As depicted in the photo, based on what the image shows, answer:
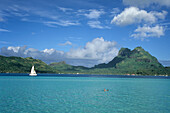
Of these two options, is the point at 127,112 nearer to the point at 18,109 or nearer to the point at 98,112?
the point at 98,112

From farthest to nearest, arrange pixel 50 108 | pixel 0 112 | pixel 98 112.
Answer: pixel 50 108
pixel 98 112
pixel 0 112

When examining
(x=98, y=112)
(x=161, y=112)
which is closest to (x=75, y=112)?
(x=98, y=112)

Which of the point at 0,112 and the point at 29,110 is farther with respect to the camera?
the point at 29,110

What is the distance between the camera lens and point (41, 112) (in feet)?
141

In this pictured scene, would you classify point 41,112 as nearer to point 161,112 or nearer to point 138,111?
point 138,111

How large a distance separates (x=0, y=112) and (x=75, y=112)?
16905 mm

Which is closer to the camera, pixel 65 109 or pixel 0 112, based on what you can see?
pixel 0 112

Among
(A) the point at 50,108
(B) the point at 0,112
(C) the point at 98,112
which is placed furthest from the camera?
(A) the point at 50,108

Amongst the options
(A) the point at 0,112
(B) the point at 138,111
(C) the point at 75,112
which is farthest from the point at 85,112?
(A) the point at 0,112

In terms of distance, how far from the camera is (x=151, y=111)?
45906 millimetres

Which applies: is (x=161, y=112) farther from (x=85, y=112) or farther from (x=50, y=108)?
(x=50, y=108)

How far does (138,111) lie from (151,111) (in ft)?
10.9

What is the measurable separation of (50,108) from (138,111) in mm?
22180

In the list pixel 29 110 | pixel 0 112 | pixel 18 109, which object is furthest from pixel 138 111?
pixel 0 112
